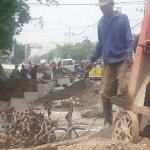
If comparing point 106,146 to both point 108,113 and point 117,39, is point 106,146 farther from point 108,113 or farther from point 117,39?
point 117,39

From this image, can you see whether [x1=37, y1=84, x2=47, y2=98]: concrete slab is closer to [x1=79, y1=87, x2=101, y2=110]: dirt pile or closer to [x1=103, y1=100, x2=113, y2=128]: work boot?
[x1=79, y1=87, x2=101, y2=110]: dirt pile

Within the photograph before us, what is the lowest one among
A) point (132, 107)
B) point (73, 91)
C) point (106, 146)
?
point (73, 91)

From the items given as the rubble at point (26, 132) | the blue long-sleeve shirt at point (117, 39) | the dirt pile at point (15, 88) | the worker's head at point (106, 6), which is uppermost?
the worker's head at point (106, 6)

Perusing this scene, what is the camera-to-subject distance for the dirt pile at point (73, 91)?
1988 centimetres

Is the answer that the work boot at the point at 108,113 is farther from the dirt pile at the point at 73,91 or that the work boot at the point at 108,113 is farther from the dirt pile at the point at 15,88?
the dirt pile at the point at 15,88

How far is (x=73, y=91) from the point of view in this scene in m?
21.2

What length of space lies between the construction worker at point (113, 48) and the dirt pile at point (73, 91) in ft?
44.9

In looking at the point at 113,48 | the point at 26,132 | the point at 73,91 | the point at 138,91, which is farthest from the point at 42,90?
the point at 138,91

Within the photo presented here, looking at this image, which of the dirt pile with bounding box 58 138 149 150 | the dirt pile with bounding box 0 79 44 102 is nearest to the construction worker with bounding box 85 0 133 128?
the dirt pile with bounding box 58 138 149 150

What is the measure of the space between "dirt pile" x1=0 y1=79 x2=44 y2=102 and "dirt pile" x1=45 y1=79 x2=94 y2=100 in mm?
2188

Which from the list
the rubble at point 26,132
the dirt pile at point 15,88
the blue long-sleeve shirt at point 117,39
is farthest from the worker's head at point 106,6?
the dirt pile at point 15,88

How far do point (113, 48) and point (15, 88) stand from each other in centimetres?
1780

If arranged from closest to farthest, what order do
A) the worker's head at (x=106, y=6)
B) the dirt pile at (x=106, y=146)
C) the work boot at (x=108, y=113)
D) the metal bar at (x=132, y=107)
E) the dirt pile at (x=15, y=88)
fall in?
the dirt pile at (x=106, y=146) → the metal bar at (x=132, y=107) → the worker's head at (x=106, y=6) → the work boot at (x=108, y=113) → the dirt pile at (x=15, y=88)

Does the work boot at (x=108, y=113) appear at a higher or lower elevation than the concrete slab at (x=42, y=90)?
higher
